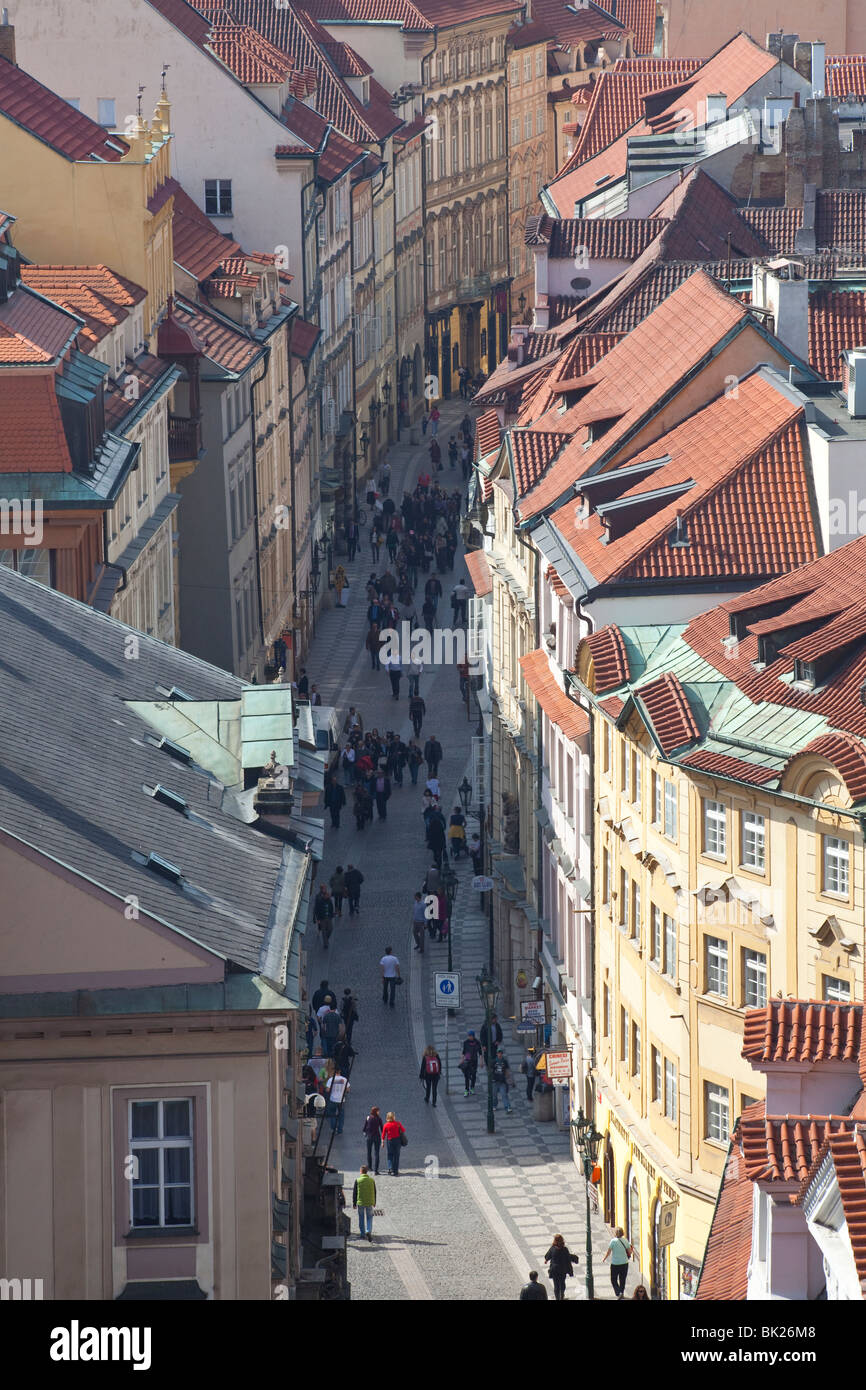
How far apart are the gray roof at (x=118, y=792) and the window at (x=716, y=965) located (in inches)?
368

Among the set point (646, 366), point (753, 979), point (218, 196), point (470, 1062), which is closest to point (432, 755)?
point (646, 366)

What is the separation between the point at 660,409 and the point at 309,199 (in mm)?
41371

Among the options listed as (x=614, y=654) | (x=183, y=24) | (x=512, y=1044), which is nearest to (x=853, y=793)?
(x=614, y=654)

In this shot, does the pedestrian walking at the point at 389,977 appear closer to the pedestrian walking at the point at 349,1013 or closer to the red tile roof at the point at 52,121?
the pedestrian walking at the point at 349,1013

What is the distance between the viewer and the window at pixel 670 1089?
1809 inches

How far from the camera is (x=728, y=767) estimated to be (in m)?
43.7

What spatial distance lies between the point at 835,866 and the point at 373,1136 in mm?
12412

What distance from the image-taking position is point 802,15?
10994cm

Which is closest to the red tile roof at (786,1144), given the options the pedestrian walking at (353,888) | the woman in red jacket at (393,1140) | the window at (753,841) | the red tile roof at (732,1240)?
the red tile roof at (732,1240)

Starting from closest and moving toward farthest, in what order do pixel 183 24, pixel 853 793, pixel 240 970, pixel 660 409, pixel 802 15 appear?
pixel 240 970 → pixel 853 793 → pixel 660 409 → pixel 183 24 → pixel 802 15

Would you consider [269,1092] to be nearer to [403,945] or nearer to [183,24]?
[403,945]
